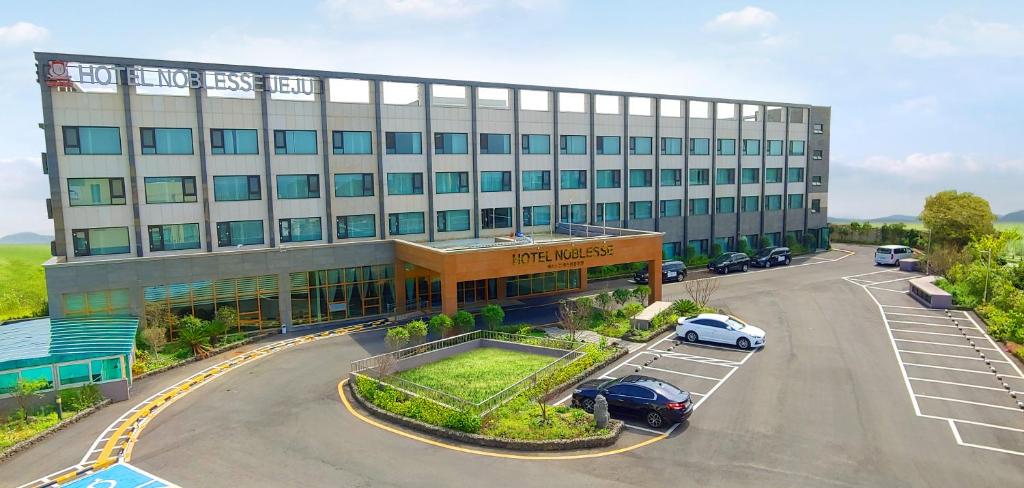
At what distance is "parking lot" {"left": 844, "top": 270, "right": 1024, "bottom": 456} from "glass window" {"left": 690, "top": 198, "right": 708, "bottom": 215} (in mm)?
21414

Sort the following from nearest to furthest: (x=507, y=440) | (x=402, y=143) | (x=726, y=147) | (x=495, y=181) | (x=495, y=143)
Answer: (x=507, y=440) → (x=402, y=143) → (x=495, y=143) → (x=495, y=181) → (x=726, y=147)

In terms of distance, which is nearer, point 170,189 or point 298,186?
point 170,189

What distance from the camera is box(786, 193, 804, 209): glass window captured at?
70312 mm

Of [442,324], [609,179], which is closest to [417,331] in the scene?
[442,324]

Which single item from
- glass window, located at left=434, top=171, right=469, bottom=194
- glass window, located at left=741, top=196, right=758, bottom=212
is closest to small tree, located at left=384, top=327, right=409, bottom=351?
glass window, located at left=434, top=171, right=469, bottom=194

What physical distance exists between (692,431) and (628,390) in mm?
2650

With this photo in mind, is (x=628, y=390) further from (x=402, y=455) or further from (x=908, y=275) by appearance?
(x=908, y=275)

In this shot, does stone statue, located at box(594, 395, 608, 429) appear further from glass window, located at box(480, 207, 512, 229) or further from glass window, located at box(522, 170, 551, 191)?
glass window, located at box(522, 170, 551, 191)

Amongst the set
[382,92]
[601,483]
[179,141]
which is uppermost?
[382,92]

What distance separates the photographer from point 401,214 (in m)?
44.4

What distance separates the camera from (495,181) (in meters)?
48.3

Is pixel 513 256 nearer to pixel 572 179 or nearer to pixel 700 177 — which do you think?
pixel 572 179

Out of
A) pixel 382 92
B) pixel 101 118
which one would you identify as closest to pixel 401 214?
pixel 382 92

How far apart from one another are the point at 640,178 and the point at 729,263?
36.6 ft
